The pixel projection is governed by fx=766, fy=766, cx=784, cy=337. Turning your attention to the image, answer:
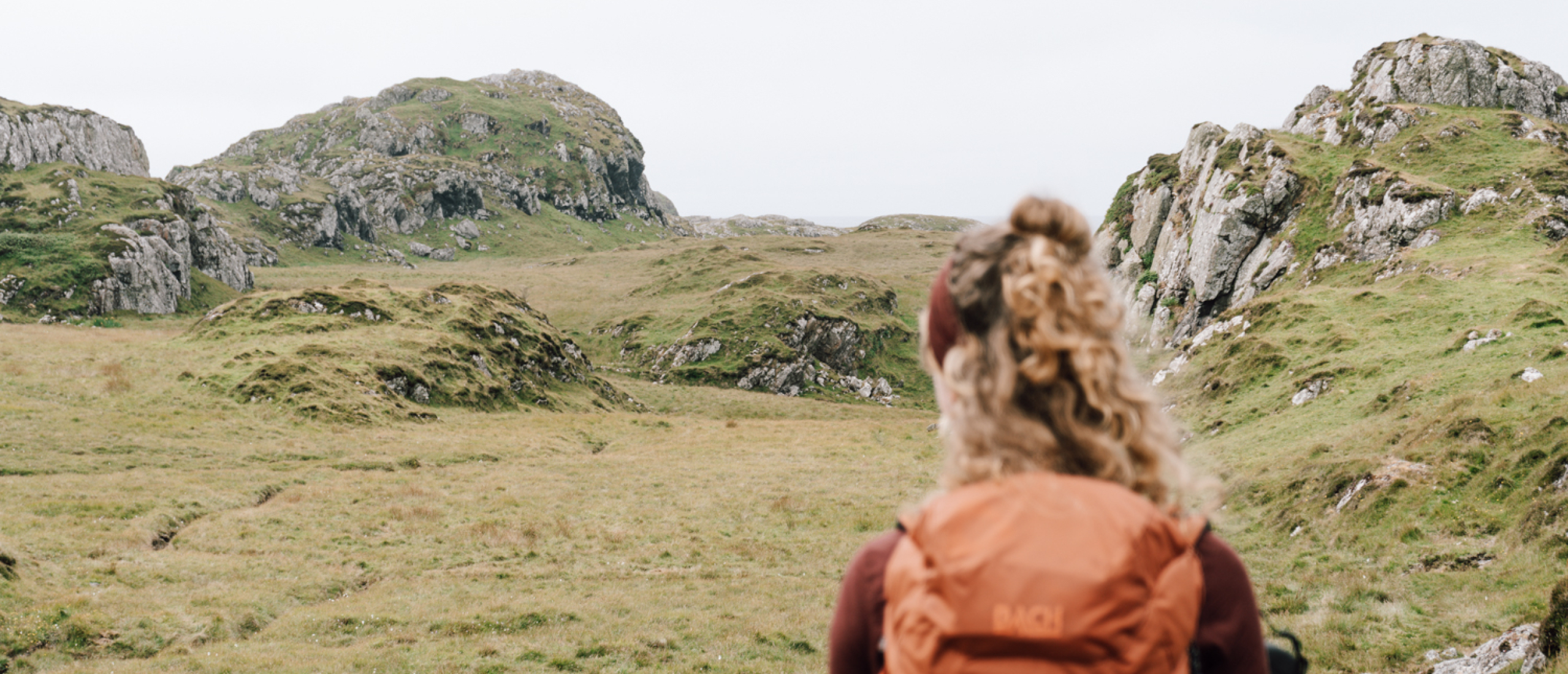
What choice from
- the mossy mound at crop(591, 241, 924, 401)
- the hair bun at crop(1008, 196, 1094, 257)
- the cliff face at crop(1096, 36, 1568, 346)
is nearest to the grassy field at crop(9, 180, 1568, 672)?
the hair bun at crop(1008, 196, 1094, 257)

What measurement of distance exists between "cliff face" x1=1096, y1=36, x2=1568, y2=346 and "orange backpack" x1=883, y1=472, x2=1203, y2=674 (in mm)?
47043

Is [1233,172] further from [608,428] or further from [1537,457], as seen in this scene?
[608,428]

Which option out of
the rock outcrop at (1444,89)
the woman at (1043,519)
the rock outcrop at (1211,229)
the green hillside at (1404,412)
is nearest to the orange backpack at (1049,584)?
the woman at (1043,519)

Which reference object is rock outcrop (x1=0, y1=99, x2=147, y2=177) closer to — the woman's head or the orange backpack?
the woman's head

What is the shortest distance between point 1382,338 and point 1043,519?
118 ft

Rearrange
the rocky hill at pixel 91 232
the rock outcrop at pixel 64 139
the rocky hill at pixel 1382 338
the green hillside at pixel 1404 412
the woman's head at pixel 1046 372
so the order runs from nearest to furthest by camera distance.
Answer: the woman's head at pixel 1046 372
the green hillside at pixel 1404 412
the rocky hill at pixel 1382 338
the rocky hill at pixel 91 232
the rock outcrop at pixel 64 139

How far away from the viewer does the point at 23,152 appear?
298 ft

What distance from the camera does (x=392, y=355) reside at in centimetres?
5253

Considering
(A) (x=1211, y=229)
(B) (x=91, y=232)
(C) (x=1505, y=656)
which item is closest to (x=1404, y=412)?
(C) (x=1505, y=656)

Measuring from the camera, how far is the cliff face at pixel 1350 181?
41781 mm

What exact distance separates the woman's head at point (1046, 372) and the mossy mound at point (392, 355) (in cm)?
4606

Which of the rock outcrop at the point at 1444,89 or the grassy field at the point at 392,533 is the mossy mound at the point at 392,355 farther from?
the rock outcrop at the point at 1444,89

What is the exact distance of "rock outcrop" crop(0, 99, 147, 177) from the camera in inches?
3543

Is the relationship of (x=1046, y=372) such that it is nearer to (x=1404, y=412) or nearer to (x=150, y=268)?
(x=1404, y=412)
